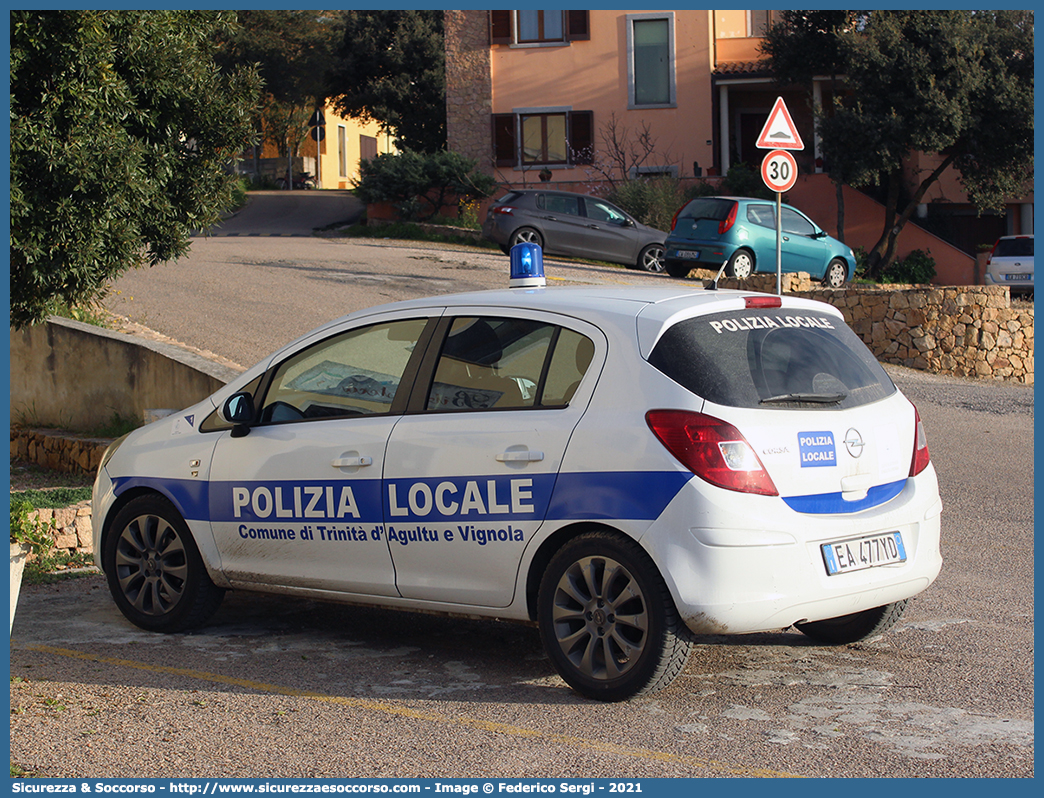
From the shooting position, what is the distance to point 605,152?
117 ft

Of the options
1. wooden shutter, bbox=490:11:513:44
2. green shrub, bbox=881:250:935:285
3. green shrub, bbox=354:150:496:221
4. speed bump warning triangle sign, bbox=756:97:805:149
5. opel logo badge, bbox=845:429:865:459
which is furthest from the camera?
wooden shutter, bbox=490:11:513:44

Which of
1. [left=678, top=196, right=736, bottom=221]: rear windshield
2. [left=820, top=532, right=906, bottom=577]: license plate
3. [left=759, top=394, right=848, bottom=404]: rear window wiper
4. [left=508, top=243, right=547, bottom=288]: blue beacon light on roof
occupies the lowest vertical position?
[left=820, top=532, right=906, bottom=577]: license plate

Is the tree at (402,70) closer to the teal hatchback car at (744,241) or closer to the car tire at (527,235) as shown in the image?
the car tire at (527,235)

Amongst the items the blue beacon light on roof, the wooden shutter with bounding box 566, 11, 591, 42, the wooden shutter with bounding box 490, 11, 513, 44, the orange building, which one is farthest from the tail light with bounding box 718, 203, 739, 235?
the blue beacon light on roof

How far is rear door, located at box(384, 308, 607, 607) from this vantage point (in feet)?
16.6

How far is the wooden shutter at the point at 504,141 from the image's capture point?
36094 mm

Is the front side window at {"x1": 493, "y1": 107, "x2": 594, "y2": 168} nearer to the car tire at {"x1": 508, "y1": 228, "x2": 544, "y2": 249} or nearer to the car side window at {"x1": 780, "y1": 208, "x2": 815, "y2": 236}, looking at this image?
the car tire at {"x1": 508, "y1": 228, "x2": 544, "y2": 249}

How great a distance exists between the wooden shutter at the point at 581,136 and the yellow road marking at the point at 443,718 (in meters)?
31.1

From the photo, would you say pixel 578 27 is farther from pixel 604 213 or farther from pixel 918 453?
pixel 918 453

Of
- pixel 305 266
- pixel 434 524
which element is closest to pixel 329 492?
pixel 434 524


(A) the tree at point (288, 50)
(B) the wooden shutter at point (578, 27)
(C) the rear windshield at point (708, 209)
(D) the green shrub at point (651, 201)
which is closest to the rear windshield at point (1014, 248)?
(D) the green shrub at point (651, 201)

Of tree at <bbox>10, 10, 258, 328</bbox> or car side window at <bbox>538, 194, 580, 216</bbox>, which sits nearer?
tree at <bbox>10, 10, 258, 328</bbox>

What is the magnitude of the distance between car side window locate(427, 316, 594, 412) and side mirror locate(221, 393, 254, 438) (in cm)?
106
